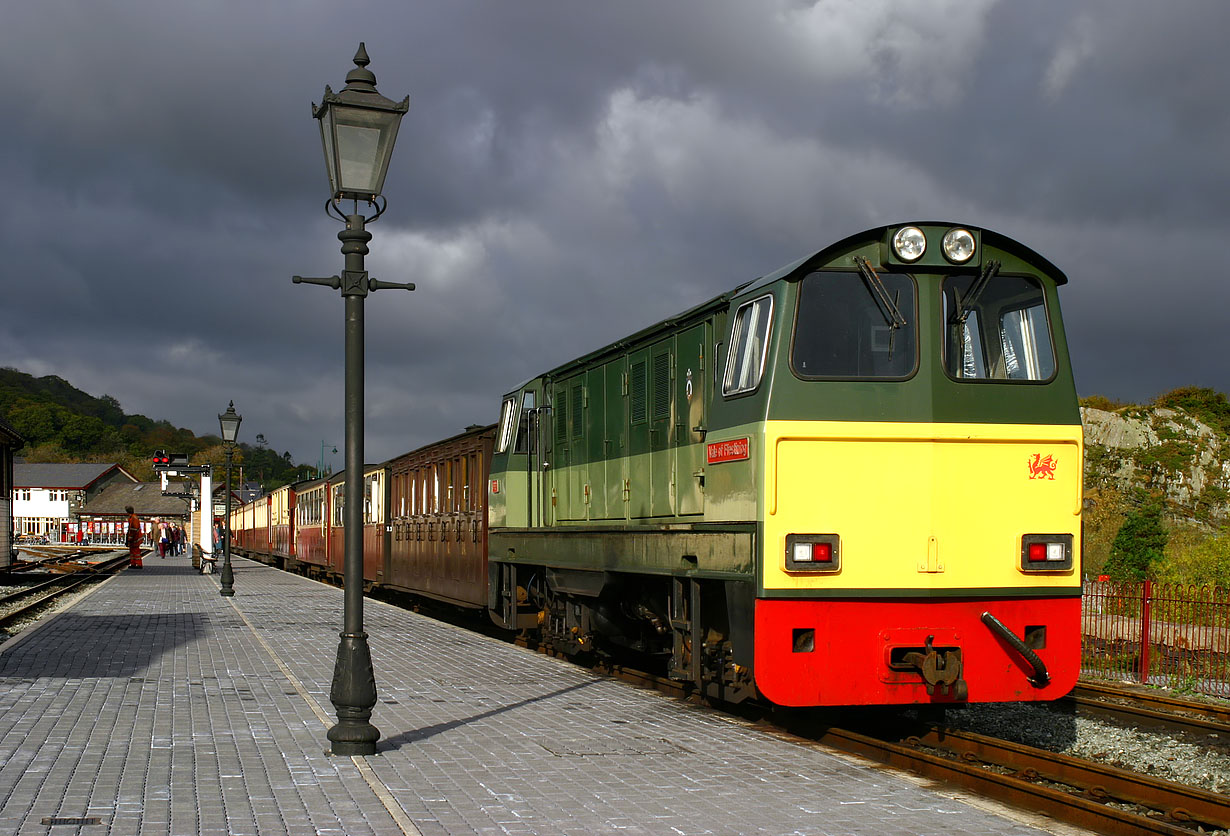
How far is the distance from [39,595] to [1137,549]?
85.5 feet

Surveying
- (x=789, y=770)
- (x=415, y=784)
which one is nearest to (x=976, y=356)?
(x=789, y=770)

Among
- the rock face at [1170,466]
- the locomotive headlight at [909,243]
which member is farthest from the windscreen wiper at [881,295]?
the rock face at [1170,466]

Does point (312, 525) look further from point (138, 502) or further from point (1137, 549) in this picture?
point (138, 502)

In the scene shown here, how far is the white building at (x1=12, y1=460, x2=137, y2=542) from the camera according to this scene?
136m

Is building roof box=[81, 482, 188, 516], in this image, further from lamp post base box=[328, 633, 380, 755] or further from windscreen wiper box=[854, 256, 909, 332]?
windscreen wiper box=[854, 256, 909, 332]

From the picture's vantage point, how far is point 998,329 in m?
9.20

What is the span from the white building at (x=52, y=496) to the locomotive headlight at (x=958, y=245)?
139m

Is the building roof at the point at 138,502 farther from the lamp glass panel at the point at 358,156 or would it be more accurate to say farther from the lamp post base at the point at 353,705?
the lamp post base at the point at 353,705


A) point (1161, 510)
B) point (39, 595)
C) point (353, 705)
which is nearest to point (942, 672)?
point (353, 705)

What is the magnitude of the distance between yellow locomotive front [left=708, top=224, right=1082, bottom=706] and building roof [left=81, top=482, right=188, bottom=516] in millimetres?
125350

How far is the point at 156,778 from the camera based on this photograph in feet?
24.3

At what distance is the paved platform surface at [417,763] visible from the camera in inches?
252

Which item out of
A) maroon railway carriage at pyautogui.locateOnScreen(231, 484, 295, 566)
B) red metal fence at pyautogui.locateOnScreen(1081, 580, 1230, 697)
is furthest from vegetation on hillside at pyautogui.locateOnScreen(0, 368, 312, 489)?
red metal fence at pyautogui.locateOnScreen(1081, 580, 1230, 697)

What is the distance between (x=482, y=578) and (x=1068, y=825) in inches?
491
